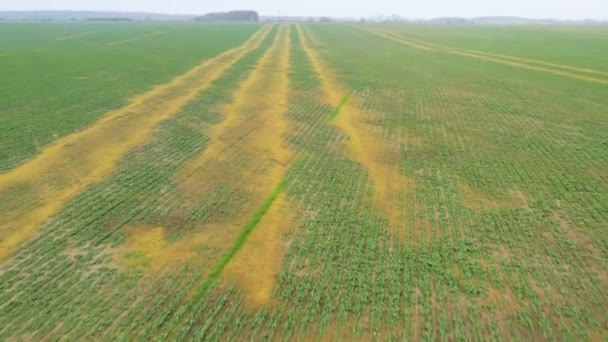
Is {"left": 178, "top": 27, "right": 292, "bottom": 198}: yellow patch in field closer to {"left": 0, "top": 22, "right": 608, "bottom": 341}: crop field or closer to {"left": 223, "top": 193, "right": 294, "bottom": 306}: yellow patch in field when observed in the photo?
{"left": 0, "top": 22, "right": 608, "bottom": 341}: crop field

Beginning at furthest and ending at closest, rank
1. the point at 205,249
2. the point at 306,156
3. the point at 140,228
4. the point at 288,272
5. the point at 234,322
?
1. the point at 306,156
2. the point at 140,228
3. the point at 205,249
4. the point at 288,272
5. the point at 234,322

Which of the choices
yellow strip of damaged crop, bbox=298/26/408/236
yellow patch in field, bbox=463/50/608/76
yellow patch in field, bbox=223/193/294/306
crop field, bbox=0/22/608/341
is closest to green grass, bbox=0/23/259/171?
crop field, bbox=0/22/608/341

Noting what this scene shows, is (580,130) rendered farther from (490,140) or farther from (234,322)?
(234,322)

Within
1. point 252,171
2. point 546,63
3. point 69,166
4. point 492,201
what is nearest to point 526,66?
point 546,63

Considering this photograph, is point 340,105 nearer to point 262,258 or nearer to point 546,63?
point 262,258

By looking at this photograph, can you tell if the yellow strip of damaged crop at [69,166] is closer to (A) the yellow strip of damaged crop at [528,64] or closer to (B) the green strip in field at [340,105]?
(B) the green strip in field at [340,105]

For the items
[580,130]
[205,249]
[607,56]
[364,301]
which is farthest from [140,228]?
[607,56]
